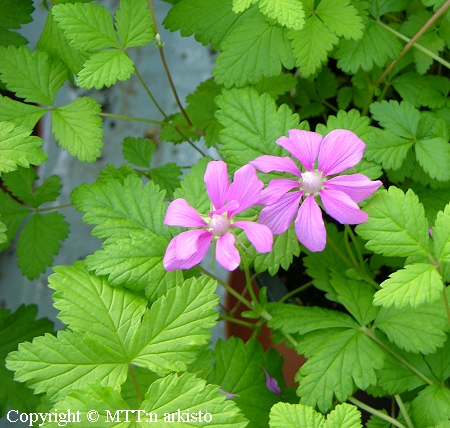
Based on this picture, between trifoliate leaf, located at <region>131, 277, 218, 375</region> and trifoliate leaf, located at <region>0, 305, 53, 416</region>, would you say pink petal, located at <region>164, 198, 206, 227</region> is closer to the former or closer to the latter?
trifoliate leaf, located at <region>131, 277, 218, 375</region>

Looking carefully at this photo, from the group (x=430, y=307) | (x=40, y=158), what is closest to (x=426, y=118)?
(x=430, y=307)

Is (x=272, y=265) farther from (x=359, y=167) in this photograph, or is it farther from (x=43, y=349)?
(x=43, y=349)

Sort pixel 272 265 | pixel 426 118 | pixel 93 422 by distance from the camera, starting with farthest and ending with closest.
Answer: pixel 426 118 < pixel 272 265 < pixel 93 422

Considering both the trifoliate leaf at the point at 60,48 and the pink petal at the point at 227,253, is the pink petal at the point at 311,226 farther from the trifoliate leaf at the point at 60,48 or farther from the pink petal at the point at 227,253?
the trifoliate leaf at the point at 60,48

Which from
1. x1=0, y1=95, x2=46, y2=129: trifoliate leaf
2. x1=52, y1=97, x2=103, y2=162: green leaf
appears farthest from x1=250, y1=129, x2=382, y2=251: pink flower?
x1=0, y1=95, x2=46, y2=129: trifoliate leaf

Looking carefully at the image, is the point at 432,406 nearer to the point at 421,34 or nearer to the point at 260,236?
the point at 260,236

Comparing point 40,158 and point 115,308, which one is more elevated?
point 40,158

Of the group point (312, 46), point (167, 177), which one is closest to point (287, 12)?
point (312, 46)
